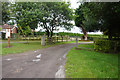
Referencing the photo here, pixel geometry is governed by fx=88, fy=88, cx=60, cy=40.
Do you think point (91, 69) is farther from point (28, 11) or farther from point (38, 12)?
point (28, 11)

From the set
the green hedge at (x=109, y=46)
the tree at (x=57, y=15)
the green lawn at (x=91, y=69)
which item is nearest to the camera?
the green lawn at (x=91, y=69)

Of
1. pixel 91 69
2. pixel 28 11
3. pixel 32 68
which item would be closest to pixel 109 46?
pixel 91 69

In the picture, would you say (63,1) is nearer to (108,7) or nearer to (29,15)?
(29,15)

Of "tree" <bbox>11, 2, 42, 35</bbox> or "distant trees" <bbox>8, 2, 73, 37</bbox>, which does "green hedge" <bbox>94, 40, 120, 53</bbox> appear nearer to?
"distant trees" <bbox>8, 2, 73, 37</bbox>

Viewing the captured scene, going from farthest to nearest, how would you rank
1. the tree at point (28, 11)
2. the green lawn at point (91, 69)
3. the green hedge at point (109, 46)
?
1. the tree at point (28, 11)
2. the green hedge at point (109, 46)
3. the green lawn at point (91, 69)

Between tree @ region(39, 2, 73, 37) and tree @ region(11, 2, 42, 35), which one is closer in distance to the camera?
tree @ region(11, 2, 42, 35)

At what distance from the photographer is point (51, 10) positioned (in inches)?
535

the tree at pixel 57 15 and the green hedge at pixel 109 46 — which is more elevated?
the tree at pixel 57 15

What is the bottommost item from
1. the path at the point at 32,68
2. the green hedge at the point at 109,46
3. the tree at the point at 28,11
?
the path at the point at 32,68

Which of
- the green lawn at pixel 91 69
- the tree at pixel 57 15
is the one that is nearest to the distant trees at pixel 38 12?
the tree at pixel 57 15

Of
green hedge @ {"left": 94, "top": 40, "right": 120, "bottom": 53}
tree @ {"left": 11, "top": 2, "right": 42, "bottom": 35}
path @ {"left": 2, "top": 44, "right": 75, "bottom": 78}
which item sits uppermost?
tree @ {"left": 11, "top": 2, "right": 42, "bottom": 35}

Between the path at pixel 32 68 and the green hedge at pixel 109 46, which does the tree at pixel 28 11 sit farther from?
the green hedge at pixel 109 46

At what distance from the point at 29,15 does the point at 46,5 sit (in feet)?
10.2

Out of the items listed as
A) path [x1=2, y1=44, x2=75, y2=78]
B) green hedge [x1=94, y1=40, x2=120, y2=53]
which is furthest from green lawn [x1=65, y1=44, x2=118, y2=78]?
green hedge [x1=94, y1=40, x2=120, y2=53]
